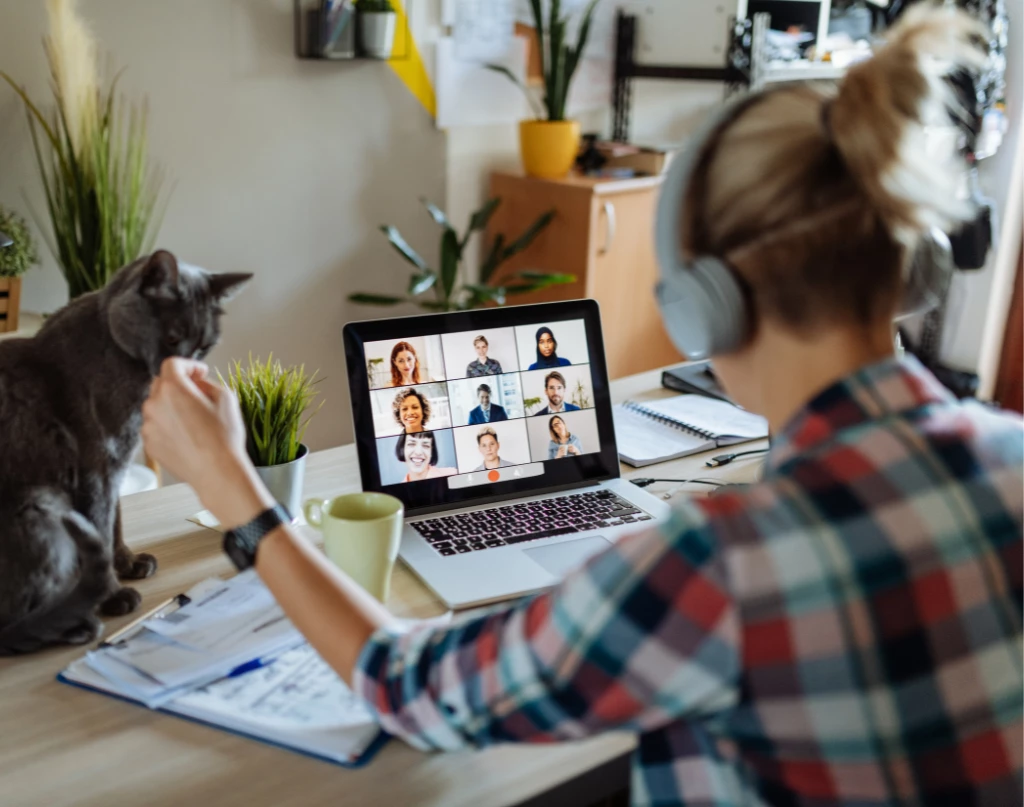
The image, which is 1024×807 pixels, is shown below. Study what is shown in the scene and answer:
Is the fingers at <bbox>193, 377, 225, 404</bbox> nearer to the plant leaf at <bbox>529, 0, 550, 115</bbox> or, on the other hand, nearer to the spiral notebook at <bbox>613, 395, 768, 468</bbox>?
the spiral notebook at <bbox>613, 395, 768, 468</bbox>

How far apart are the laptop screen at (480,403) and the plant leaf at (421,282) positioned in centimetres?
150

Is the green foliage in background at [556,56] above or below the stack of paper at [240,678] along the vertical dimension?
above

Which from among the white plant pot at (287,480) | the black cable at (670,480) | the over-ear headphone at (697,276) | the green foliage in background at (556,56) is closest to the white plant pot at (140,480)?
the white plant pot at (287,480)

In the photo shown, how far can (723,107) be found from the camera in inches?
30.2

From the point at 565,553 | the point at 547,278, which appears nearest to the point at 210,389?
the point at 565,553

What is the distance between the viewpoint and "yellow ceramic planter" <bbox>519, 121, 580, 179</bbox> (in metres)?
3.20

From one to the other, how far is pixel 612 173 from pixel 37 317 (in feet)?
5.82

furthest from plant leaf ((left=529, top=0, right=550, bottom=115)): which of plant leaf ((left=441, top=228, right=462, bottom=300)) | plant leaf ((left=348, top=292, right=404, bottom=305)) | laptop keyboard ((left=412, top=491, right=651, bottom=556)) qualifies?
laptop keyboard ((left=412, top=491, right=651, bottom=556))

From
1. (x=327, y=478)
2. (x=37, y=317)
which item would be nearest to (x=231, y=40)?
(x=37, y=317)

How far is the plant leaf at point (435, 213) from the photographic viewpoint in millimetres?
3076

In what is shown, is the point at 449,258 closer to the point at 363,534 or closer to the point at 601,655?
the point at 363,534

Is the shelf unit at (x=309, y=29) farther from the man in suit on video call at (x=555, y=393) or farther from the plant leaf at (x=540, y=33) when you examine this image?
the man in suit on video call at (x=555, y=393)

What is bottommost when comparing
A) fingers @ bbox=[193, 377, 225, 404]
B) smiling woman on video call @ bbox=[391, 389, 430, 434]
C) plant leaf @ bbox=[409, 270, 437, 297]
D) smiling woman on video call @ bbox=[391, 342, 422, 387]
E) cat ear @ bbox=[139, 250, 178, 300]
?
plant leaf @ bbox=[409, 270, 437, 297]

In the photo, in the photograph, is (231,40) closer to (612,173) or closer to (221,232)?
(221,232)
